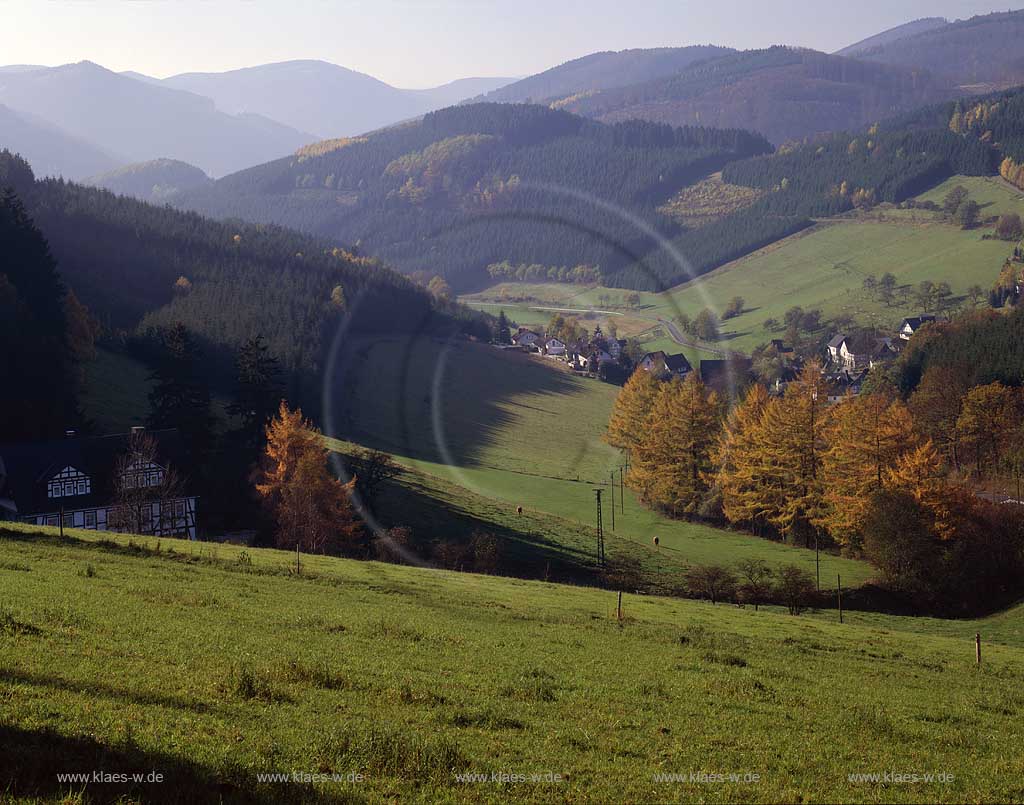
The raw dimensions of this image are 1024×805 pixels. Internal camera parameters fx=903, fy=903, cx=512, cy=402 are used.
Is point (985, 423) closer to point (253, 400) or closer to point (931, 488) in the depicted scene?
point (931, 488)

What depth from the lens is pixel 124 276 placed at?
142m

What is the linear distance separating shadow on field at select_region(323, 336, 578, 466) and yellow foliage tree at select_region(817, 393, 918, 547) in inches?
1423

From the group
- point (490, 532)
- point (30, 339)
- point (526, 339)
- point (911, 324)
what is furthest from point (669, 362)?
point (30, 339)

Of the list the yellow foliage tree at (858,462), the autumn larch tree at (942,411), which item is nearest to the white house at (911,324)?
the autumn larch tree at (942,411)

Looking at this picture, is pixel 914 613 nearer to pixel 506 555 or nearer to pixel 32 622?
pixel 506 555

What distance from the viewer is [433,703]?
15539mm

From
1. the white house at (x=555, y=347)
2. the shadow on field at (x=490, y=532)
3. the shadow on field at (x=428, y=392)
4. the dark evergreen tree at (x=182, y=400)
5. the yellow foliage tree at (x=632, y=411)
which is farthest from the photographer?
the white house at (x=555, y=347)

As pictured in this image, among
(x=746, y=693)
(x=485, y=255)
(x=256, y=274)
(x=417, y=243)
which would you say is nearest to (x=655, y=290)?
(x=485, y=255)

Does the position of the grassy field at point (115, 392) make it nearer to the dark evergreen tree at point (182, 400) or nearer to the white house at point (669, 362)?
the dark evergreen tree at point (182, 400)

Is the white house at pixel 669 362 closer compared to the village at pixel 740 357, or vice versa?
the white house at pixel 669 362

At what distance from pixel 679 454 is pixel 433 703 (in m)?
65.4

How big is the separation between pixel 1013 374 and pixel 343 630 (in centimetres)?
10374

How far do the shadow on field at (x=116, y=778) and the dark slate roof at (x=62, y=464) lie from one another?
161 feet

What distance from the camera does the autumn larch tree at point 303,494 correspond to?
54.2 meters
